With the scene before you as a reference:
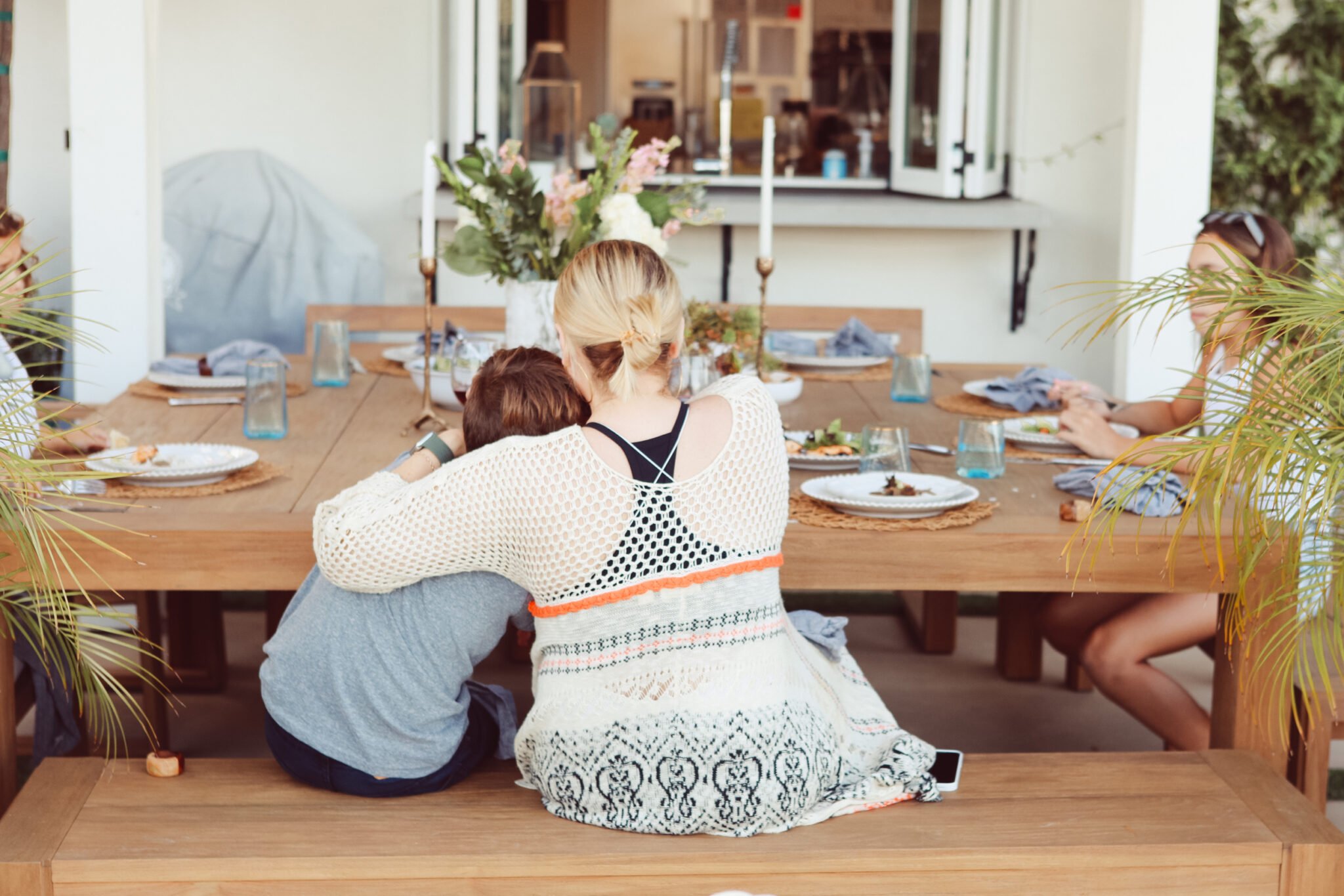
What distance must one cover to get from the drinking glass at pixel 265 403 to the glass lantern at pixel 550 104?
245 centimetres

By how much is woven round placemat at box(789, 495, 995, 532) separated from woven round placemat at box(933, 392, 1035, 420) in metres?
0.80

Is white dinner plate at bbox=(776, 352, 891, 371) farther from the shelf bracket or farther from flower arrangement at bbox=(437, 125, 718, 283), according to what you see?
the shelf bracket

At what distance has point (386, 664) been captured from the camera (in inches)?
71.2

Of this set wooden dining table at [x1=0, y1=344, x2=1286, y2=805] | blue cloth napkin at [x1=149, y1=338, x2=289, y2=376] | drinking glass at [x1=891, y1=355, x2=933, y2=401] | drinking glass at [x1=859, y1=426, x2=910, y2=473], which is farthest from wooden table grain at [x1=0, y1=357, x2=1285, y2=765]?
blue cloth napkin at [x1=149, y1=338, x2=289, y2=376]

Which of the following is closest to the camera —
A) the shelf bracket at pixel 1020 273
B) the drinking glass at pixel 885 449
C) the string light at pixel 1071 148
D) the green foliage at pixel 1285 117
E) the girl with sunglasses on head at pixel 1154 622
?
the drinking glass at pixel 885 449

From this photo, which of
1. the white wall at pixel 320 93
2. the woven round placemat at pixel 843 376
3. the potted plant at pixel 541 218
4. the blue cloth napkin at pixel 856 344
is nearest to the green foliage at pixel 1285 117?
the blue cloth napkin at pixel 856 344

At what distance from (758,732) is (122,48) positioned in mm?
2559

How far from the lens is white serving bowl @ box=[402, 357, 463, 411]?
283cm

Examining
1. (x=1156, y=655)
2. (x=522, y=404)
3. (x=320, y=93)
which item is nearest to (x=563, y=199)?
(x=522, y=404)

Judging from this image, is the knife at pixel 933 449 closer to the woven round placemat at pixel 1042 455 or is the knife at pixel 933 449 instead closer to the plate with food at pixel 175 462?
the woven round placemat at pixel 1042 455

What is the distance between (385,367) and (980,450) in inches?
62.1

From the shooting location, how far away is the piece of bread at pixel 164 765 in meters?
1.89

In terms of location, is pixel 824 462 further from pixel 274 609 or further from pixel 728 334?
pixel 274 609

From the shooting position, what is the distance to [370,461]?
95.0 inches
